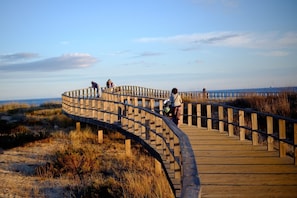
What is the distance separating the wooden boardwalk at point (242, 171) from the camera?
706cm

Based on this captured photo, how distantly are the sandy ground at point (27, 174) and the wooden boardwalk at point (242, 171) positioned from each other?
16.8 feet

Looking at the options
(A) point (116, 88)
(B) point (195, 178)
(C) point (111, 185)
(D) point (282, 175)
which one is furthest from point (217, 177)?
(A) point (116, 88)

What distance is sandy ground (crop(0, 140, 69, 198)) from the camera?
43.6 ft

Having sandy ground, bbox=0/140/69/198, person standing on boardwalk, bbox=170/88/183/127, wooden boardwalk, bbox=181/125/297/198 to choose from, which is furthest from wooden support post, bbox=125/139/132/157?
wooden boardwalk, bbox=181/125/297/198

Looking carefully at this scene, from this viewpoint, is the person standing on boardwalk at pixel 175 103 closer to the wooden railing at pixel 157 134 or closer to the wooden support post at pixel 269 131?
the wooden railing at pixel 157 134

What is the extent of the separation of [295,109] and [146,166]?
9825mm

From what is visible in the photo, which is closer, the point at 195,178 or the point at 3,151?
the point at 195,178

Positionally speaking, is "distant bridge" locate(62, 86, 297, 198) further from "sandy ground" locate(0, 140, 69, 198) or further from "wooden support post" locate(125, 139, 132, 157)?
"sandy ground" locate(0, 140, 69, 198)

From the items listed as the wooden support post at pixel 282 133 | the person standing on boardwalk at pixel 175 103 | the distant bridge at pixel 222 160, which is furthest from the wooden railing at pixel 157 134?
the wooden support post at pixel 282 133

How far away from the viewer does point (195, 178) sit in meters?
4.80

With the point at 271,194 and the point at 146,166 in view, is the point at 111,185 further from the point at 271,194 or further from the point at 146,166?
Result: the point at 271,194

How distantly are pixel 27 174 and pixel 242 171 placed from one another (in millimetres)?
10185

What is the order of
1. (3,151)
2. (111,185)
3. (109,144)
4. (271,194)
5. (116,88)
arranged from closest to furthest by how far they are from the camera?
(271,194), (111,185), (3,151), (109,144), (116,88)

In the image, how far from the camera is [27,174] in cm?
1616
